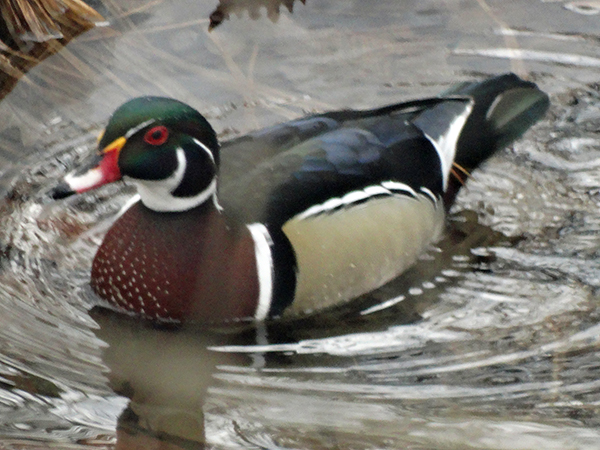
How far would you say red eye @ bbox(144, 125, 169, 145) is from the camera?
3338 millimetres

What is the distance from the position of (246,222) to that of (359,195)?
466 mm

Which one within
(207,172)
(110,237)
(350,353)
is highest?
(207,172)

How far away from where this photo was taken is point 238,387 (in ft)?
10.6

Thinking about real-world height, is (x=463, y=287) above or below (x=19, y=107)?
below

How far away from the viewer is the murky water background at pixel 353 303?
2.99 meters

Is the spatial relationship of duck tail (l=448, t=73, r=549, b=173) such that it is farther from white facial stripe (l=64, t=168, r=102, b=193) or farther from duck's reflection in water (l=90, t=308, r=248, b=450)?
white facial stripe (l=64, t=168, r=102, b=193)

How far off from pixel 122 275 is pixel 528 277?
5.23 ft

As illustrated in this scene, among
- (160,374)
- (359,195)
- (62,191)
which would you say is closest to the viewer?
(62,191)

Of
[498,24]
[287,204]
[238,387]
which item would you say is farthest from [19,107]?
[498,24]

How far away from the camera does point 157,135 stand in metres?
3.37

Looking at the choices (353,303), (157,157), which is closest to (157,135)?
(157,157)

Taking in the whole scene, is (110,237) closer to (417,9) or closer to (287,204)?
(287,204)

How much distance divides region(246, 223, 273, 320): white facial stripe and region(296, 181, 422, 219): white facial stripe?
14 centimetres

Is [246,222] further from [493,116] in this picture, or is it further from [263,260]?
[493,116]
